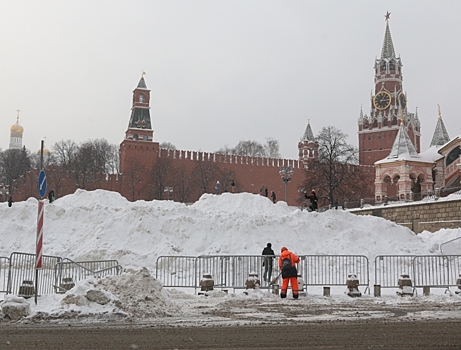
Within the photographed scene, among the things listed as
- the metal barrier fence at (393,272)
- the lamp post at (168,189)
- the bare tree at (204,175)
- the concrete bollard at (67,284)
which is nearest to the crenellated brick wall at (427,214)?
the metal barrier fence at (393,272)

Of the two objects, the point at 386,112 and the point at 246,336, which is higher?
the point at 386,112

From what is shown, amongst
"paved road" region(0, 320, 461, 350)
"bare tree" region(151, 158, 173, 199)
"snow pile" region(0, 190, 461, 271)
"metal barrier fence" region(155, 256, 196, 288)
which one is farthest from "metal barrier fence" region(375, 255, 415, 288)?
"bare tree" region(151, 158, 173, 199)

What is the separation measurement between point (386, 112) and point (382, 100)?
77.3 inches

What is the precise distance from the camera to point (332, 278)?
1612 cm

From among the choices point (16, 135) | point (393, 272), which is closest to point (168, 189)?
point (393, 272)

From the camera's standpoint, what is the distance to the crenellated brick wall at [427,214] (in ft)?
117

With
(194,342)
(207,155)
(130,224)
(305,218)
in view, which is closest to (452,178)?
(207,155)

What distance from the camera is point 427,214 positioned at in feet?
125

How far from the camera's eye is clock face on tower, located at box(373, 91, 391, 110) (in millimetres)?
80750

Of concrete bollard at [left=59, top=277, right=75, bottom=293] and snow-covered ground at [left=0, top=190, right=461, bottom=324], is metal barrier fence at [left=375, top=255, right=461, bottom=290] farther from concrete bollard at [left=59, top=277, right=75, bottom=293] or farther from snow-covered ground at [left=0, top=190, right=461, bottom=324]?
concrete bollard at [left=59, top=277, right=75, bottom=293]

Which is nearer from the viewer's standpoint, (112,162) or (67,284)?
(67,284)

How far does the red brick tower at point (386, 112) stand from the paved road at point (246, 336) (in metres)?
75.0

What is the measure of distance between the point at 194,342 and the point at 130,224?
53.0 feet

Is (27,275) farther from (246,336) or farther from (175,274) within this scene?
(246,336)
